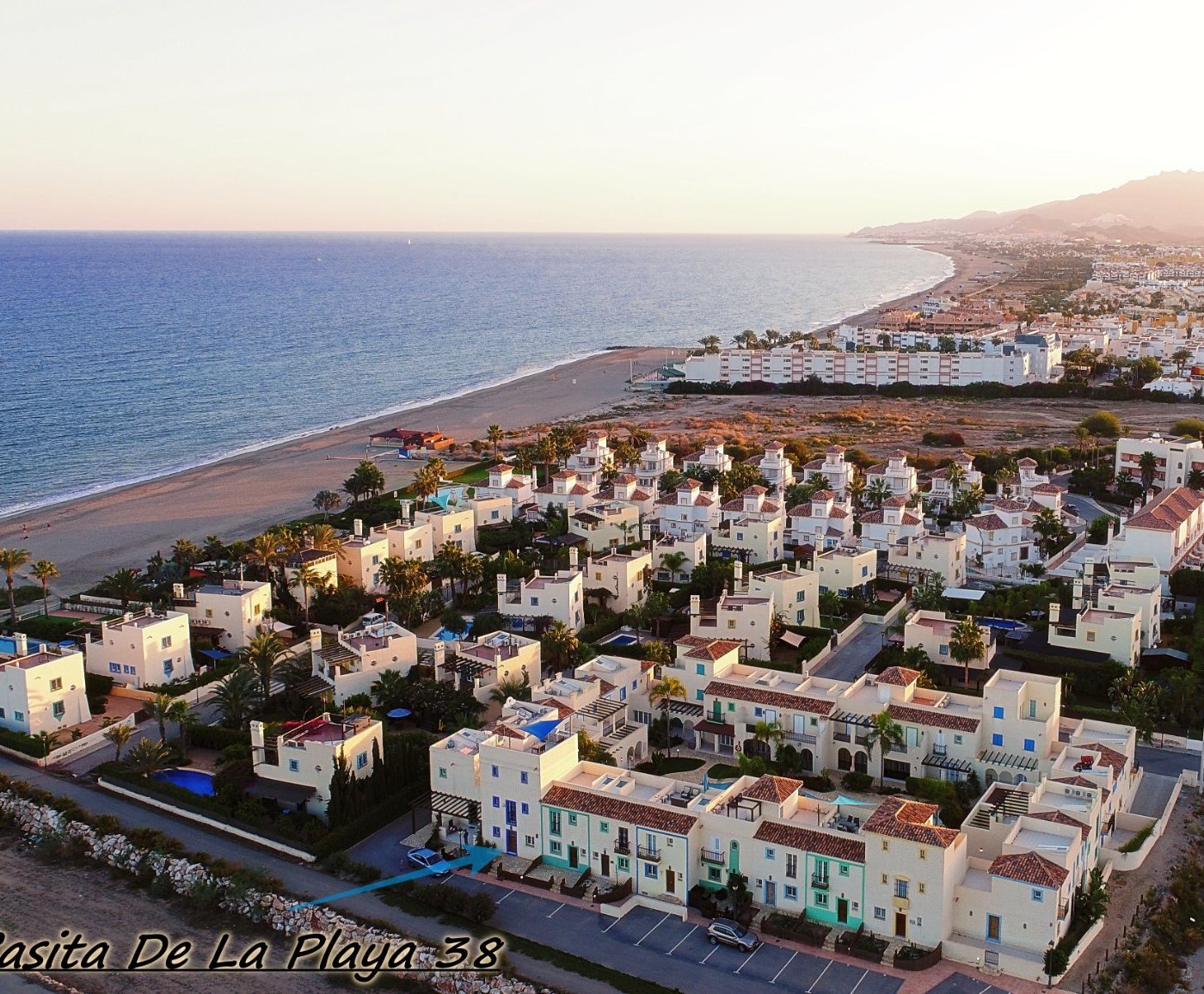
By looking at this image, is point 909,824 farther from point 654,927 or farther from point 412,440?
point 412,440

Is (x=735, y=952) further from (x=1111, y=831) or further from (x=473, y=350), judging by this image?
(x=473, y=350)

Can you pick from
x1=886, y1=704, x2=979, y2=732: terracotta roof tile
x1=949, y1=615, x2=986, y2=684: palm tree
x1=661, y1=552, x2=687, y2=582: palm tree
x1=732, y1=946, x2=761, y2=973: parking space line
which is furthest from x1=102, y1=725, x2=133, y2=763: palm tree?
x1=949, y1=615, x2=986, y2=684: palm tree

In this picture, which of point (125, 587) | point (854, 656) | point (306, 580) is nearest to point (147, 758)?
point (306, 580)

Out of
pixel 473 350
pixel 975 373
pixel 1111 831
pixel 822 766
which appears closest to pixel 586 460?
pixel 822 766

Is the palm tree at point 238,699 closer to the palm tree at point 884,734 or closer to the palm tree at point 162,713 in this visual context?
the palm tree at point 162,713

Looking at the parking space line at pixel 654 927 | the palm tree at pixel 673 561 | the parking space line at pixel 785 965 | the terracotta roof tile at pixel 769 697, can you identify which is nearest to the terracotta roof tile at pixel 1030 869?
the parking space line at pixel 785 965

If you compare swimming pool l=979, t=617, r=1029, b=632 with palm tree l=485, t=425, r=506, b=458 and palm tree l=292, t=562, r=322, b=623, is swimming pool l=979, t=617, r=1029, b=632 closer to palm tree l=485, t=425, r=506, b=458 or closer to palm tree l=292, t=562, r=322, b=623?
palm tree l=292, t=562, r=322, b=623
